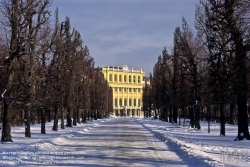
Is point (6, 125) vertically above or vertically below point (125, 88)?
below

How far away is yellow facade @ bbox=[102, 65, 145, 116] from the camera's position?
149m

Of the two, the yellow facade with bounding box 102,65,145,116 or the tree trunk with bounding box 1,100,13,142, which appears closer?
the tree trunk with bounding box 1,100,13,142

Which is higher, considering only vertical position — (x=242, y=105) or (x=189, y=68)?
(x=189, y=68)

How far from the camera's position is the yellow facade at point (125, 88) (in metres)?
149

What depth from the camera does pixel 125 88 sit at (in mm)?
152375

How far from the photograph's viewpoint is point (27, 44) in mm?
20562

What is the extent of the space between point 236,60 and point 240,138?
552 cm

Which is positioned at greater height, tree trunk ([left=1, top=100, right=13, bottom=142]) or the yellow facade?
the yellow facade

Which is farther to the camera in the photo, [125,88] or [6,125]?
[125,88]

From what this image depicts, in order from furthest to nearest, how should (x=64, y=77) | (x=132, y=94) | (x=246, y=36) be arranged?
(x=132, y=94), (x=64, y=77), (x=246, y=36)

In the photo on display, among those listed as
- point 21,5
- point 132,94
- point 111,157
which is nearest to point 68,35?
point 21,5

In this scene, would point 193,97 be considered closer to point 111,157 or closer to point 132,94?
point 111,157

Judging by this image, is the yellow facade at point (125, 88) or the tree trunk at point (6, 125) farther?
the yellow facade at point (125, 88)

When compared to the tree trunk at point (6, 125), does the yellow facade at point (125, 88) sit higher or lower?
higher
